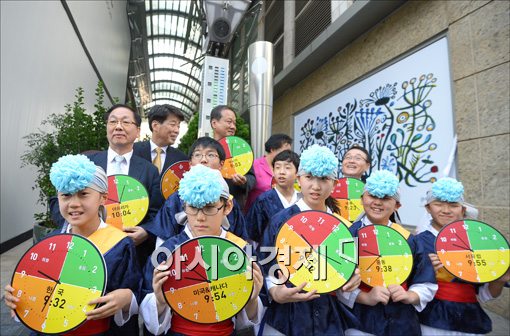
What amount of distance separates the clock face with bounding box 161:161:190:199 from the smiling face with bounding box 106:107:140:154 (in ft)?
1.20

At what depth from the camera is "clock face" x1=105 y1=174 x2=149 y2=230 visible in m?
1.81

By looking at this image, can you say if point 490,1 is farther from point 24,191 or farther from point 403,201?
point 24,191

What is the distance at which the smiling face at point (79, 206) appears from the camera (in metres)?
1.34

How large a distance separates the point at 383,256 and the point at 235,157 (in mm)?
1527

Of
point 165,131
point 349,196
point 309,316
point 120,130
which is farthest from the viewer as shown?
point 165,131

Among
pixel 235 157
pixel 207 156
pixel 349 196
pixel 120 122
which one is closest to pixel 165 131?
pixel 120 122

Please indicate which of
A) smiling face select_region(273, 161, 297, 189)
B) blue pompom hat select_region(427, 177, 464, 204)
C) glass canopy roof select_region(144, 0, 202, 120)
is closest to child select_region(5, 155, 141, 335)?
smiling face select_region(273, 161, 297, 189)

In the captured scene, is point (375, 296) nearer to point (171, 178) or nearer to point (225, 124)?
point (171, 178)

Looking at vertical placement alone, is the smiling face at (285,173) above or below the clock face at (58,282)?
above

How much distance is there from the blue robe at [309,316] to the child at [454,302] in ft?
2.03

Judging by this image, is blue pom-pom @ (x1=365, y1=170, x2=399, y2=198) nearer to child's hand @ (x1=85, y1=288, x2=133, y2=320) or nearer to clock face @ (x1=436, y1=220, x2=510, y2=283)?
clock face @ (x1=436, y1=220, x2=510, y2=283)

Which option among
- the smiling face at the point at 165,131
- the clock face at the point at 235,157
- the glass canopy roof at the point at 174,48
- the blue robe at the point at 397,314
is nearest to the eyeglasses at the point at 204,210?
the blue robe at the point at 397,314

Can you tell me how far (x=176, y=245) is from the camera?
142 centimetres

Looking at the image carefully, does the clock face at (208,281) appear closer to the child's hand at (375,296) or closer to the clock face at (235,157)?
the child's hand at (375,296)
